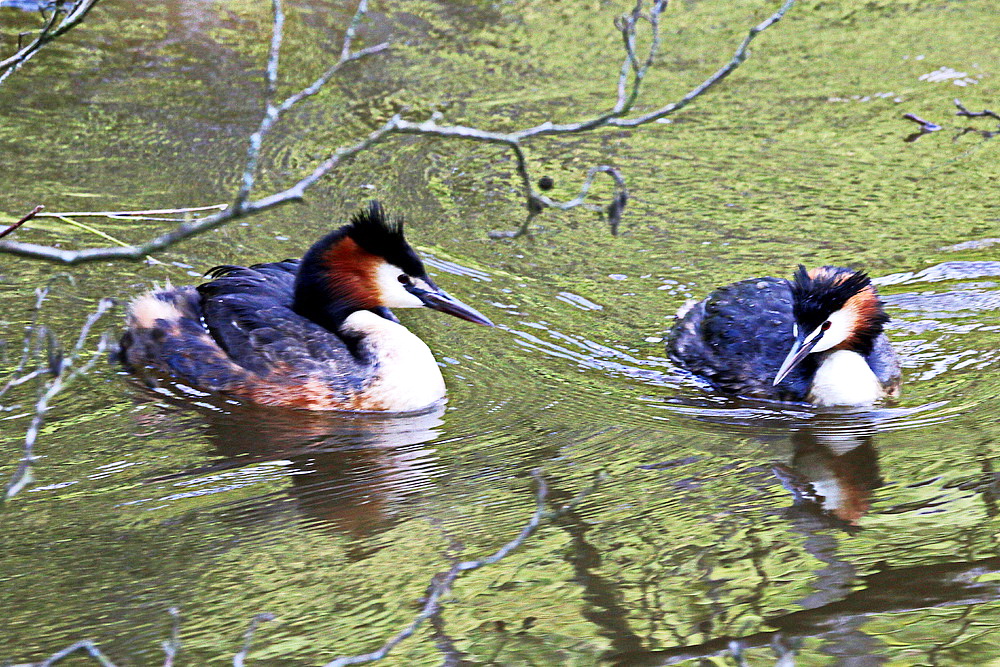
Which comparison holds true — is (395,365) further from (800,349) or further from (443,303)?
(800,349)

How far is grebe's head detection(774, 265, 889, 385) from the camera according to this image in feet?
20.9

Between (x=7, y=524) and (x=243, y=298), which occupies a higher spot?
(x=243, y=298)

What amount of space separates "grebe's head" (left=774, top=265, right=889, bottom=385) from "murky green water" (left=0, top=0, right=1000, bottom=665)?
0.34 m

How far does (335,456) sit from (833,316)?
2.61m

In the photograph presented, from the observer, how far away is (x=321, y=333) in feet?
21.5

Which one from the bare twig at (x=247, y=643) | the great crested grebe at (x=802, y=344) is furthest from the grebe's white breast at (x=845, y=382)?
the bare twig at (x=247, y=643)

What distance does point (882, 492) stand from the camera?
5.25 metres

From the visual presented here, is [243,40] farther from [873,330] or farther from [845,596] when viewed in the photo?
[845,596]

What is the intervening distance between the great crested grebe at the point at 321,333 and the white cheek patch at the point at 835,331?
1.74 m

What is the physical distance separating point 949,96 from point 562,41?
344cm

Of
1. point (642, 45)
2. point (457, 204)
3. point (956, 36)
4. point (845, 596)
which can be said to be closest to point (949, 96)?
point (956, 36)

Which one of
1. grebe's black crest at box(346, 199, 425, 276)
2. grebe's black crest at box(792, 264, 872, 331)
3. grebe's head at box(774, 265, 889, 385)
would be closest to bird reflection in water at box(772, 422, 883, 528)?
grebe's head at box(774, 265, 889, 385)

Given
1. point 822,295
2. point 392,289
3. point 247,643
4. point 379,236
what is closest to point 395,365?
point 392,289

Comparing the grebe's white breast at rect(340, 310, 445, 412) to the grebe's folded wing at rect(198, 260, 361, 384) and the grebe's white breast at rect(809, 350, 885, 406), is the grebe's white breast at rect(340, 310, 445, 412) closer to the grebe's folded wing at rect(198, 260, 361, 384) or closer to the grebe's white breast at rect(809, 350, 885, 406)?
the grebe's folded wing at rect(198, 260, 361, 384)
